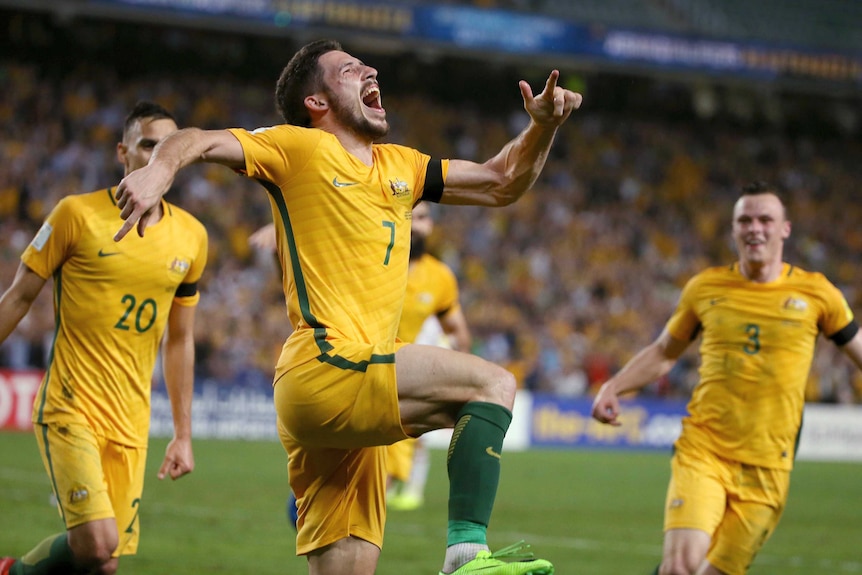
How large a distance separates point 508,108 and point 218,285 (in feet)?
41.3

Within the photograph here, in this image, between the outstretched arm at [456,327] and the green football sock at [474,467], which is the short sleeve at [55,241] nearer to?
the green football sock at [474,467]

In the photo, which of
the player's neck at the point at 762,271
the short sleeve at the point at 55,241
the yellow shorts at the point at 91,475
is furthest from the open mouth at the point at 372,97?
the player's neck at the point at 762,271

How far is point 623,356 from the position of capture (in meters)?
26.5

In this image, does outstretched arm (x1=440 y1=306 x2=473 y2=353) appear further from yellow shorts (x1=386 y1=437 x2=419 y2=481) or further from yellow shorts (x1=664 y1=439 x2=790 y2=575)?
yellow shorts (x1=664 y1=439 x2=790 y2=575)

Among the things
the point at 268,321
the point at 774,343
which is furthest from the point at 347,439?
the point at 268,321

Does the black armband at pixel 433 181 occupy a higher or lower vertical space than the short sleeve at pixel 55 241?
higher

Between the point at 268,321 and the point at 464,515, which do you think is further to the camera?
the point at 268,321

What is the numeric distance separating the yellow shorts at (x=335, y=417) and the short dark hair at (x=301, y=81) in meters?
1.10

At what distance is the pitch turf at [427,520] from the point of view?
31.9 ft

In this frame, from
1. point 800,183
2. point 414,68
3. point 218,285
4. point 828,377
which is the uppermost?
point 414,68

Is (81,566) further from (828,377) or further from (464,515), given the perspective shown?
(828,377)

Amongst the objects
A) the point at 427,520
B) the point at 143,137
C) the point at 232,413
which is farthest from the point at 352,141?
the point at 232,413

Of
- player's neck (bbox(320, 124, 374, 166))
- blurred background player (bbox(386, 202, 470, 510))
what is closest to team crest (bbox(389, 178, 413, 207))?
player's neck (bbox(320, 124, 374, 166))

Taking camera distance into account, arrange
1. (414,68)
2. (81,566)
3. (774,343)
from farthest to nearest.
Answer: (414,68), (774,343), (81,566)
